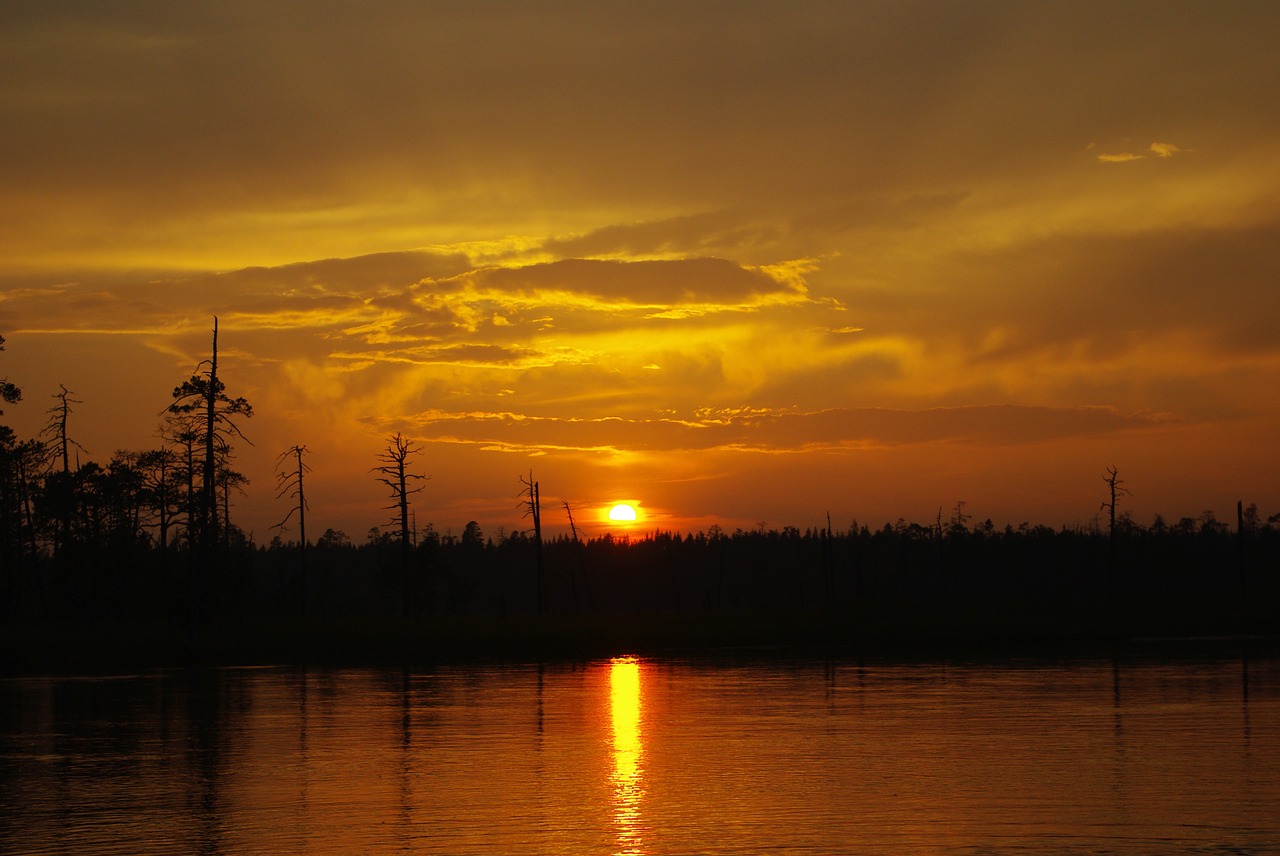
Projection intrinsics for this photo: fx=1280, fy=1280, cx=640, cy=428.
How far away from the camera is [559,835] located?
1475 centimetres

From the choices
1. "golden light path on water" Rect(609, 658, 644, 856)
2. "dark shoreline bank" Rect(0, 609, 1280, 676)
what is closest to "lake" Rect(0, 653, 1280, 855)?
"golden light path on water" Rect(609, 658, 644, 856)

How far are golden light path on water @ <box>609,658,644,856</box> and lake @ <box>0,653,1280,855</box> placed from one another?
0.24 ft

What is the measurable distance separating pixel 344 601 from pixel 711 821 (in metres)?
115

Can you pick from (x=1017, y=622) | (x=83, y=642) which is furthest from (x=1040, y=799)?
(x=1017, y=622)

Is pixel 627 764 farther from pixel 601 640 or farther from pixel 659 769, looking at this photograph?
pixel 601 640

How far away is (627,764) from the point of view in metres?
20.5

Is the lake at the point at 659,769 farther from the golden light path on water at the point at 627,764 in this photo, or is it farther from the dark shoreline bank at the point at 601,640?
the dark shoreline bank at the point at 601,640

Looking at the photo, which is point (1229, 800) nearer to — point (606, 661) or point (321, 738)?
point (321, 738)

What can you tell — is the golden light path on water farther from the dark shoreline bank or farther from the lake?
the dark shoreline bank

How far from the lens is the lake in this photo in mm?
14664

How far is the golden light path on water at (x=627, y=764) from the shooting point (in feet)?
48.2

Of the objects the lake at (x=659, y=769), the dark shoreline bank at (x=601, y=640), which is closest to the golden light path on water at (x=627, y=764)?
the lake at (x=659, y=769)

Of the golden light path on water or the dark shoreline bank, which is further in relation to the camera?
the dark shoreline bank

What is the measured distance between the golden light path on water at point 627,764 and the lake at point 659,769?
7 centimetres
